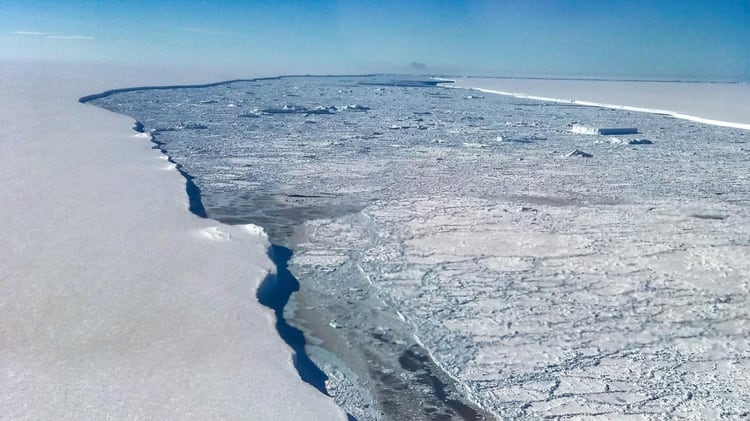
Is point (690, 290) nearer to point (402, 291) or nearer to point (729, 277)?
point (729, 277)

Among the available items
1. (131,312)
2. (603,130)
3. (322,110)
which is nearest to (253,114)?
(322,110)

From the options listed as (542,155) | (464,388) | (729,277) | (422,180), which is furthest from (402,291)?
(542,155)

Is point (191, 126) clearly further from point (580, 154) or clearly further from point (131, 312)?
point (131, 312)

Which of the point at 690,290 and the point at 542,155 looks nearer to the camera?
the point at 690,290

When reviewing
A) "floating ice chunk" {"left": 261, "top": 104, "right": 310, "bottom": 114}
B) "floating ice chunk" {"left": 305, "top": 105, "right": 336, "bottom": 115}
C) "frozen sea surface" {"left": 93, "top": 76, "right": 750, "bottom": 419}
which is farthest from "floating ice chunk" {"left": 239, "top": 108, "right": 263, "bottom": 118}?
"frozen sea surface" {"left": 93, "top": 76, "right": 750, "bottom": 419}

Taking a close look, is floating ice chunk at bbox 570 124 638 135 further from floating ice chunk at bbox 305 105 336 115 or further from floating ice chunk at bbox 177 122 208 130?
floating ice chunk at bbox 177 122 208 130

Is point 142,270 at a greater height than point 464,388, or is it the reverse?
point 142,270
